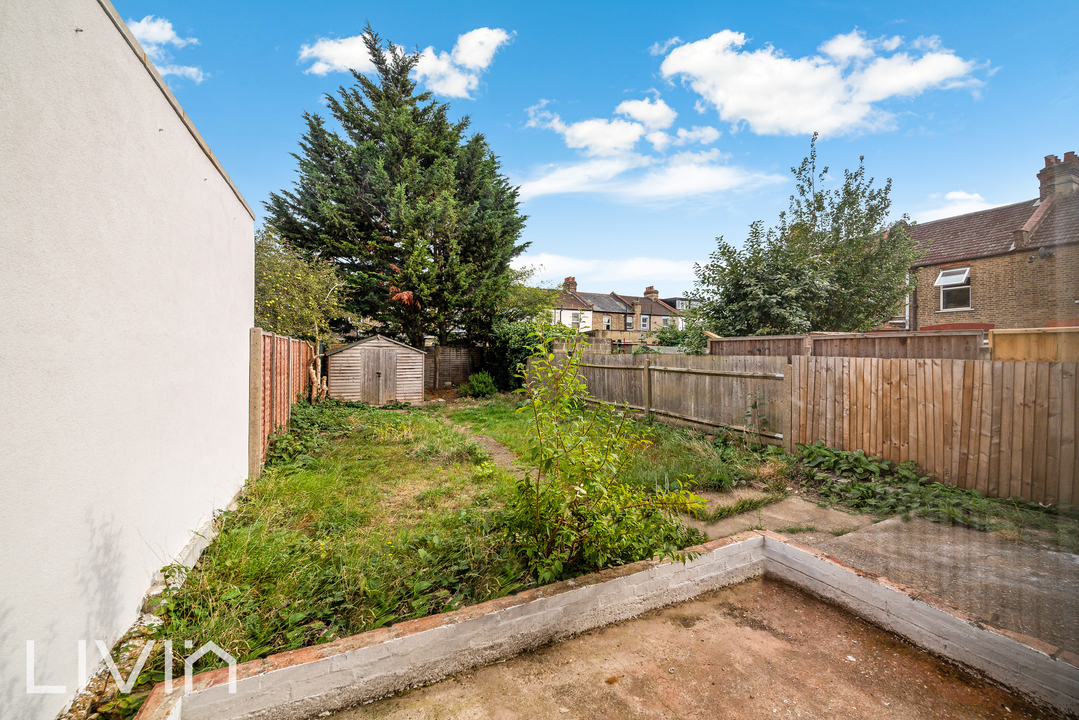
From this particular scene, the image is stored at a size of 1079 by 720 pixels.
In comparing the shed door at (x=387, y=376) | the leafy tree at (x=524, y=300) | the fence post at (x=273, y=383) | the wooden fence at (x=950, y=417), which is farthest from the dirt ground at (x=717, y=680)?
the leafy tree at (x=524, y=300)

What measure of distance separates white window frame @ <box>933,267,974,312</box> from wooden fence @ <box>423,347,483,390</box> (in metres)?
15.2

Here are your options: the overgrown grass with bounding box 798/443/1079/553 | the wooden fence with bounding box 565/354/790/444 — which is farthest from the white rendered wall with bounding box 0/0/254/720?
the overgrown grass with bounding box 798/443/1079/553

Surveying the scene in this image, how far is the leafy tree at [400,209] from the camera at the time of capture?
1421 cm

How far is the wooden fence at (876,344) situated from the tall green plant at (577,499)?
5404 millimetres

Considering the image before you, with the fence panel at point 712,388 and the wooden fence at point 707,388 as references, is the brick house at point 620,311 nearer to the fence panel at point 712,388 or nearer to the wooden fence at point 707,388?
the wooden fence at point 707,388

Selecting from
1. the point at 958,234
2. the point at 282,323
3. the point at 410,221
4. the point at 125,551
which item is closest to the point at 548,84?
the point at 410,221

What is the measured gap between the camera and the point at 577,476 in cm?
240

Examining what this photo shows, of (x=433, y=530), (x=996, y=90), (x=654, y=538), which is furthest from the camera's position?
(x=433, y=530)

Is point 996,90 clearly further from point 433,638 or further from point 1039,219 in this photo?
point 433,638

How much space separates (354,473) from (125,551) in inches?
118

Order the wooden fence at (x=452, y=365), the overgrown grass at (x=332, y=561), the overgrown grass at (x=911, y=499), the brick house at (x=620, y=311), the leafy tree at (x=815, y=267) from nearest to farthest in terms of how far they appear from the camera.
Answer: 1. the overgrown grass at (x=332, y=561)
2. the overgrown grass at (x=911, y=499)
3. the leafy tree at (x=815, y=267)
4. the wooden fence at (x=452, y=365)
5. the brick house at (x=620, y=311)

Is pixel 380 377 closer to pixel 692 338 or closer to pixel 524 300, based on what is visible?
pixel 524 300

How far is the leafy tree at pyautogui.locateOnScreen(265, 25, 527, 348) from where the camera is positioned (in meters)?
14.2

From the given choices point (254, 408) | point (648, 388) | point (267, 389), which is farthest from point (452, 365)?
point (254, 408)
